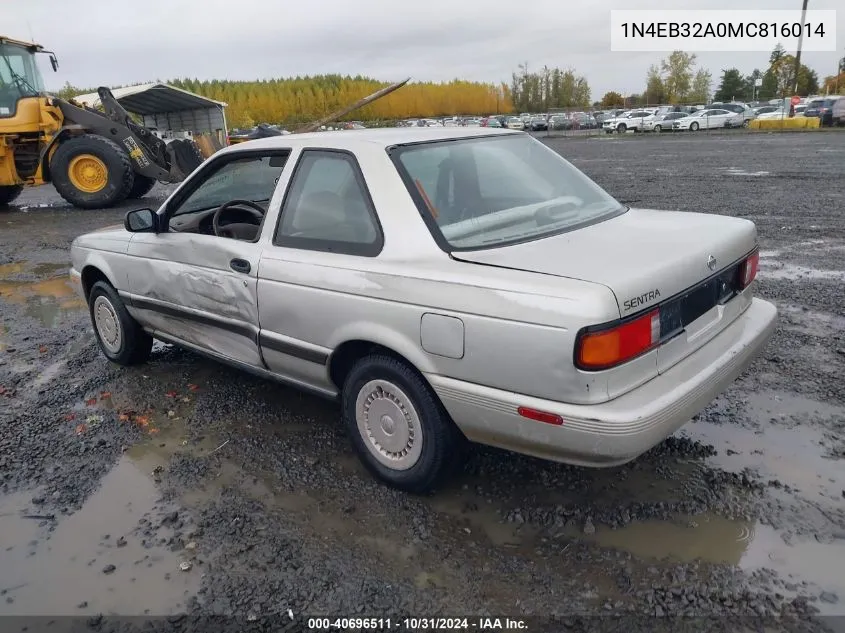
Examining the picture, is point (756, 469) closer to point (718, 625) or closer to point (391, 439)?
point (718, 625)

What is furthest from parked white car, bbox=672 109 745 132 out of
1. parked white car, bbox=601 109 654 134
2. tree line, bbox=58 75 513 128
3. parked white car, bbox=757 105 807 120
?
tree line, bbox=58 75 513 128

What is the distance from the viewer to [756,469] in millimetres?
3189

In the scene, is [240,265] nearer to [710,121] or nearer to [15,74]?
[15,74]

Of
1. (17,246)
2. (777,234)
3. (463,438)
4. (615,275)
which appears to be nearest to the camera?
(615,275)

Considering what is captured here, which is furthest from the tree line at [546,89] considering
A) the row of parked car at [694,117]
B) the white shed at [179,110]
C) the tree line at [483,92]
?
the white shed at [179,110]

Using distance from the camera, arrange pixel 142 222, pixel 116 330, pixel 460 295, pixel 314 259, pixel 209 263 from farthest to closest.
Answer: pixel 116 330
pixel 142 222
pixel 209 263
pixel 314 259
pixel 460 295

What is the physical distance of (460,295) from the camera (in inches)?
104

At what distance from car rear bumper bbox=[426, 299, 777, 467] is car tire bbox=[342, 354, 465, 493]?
0.44 ft

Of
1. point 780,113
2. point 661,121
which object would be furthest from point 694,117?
point 780,113

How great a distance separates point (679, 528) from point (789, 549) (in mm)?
408

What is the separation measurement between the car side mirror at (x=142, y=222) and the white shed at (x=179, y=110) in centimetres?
1442

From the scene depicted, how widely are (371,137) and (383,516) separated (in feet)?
6.01

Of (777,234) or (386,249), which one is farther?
(777,234)

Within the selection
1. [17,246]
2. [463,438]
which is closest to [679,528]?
[463,438]
